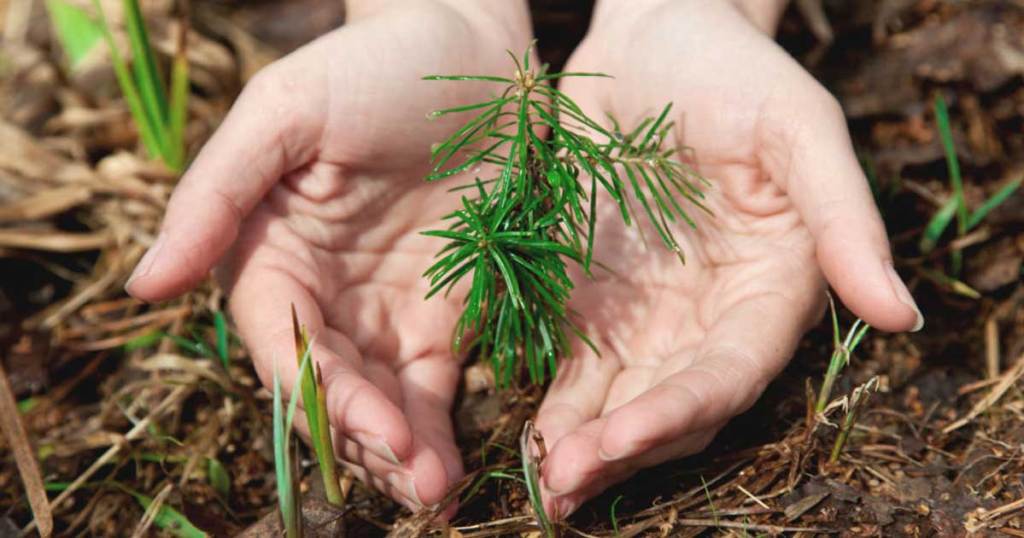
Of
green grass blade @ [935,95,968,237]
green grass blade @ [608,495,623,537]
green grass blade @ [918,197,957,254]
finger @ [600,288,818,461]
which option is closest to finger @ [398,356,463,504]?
green grass blade @ [608,495,623,537]

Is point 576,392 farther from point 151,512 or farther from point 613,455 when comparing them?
point 151,512

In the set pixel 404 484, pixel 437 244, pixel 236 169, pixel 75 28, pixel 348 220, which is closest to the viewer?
pixel 404 484

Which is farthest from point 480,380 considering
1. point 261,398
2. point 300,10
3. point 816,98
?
point 300,10

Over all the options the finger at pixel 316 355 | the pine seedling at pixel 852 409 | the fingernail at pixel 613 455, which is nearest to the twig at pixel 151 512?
the finger at pixel 316 355

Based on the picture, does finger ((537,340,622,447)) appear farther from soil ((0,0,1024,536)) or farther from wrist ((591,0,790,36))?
wrist ((591,0,790,36))

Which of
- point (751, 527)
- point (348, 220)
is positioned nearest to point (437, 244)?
point (348, 220)

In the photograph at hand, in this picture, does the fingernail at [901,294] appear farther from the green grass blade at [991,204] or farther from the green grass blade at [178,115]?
the green grass blade at [178,115]
